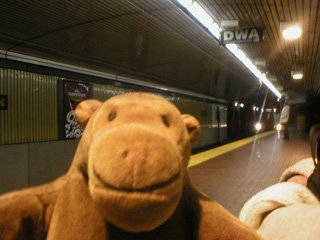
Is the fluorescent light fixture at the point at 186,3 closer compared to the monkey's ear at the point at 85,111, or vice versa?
the monkey's ear at the point at 85,111

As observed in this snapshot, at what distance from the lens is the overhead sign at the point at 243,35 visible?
6.34m

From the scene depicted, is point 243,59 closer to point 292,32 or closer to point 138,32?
point 292,32

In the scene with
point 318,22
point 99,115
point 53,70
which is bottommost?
point 99,115

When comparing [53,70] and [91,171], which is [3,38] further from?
→ [91,171]

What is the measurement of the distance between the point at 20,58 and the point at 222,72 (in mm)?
7524

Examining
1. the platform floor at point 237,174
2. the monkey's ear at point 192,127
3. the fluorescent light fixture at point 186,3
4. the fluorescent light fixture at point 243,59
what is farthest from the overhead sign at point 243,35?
the monkey's ear at point 192,127

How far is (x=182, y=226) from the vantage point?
1080 millimetres

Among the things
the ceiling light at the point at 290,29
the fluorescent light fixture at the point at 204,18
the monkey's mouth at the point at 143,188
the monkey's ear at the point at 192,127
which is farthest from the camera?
the ceiling light at the point at 290,29

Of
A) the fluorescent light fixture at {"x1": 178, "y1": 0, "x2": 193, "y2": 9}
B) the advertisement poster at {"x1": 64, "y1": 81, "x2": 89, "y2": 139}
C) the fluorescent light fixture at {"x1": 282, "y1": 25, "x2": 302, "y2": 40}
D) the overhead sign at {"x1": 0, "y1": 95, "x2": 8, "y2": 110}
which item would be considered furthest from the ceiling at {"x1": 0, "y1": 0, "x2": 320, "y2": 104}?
the overhead sign at {"x1": 0, "y1": 95, "x2": 8, "y2": 110}

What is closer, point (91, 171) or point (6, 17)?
point (91, 171)

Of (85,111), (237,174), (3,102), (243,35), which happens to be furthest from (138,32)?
(85,111)

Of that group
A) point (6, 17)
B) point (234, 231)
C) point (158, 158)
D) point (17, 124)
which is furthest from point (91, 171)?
point (17, 124)

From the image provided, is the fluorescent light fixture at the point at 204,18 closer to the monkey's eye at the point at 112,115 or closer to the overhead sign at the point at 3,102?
the overhead sign at the point at 3,102

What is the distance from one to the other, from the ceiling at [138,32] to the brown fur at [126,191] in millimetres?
3806
